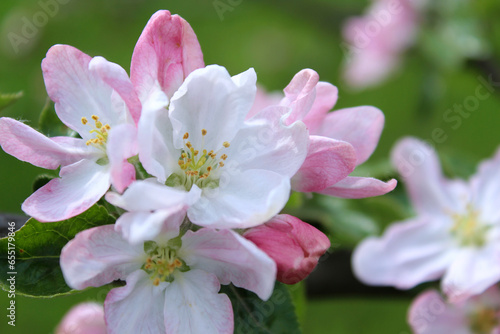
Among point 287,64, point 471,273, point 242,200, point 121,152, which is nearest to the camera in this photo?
point 121,152

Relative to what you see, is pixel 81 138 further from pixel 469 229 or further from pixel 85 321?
pixel 469 229

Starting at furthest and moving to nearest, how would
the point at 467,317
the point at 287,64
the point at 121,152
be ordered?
1. the point at 287,64
2. the point at 467,317
3. the point at 121,152

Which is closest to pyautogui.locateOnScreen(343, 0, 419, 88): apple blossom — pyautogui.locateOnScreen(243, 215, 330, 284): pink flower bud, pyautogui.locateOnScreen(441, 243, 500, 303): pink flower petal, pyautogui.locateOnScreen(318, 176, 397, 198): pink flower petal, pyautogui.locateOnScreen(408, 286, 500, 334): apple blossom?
pyautogui.locateOnScreen(441, 243, 500, 303): pink flower petal

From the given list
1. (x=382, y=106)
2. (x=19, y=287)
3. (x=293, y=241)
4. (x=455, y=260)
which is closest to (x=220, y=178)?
(x=293, y=241)

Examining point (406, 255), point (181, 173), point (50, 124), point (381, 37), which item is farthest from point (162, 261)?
point (381, 37)

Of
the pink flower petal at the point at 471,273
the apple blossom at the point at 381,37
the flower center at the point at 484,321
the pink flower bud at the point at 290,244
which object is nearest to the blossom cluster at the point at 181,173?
the pink flower bud at the point at 290,244

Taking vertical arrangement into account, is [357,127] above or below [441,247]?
above

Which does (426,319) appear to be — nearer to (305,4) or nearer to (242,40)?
(305,4)

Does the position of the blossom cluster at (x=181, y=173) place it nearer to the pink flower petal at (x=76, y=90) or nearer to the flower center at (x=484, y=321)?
the pink flower petal at (x=76, y=90)
